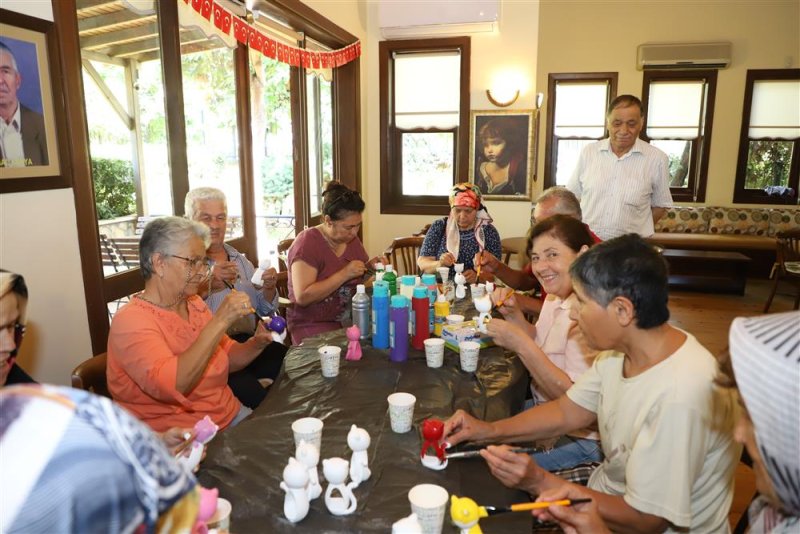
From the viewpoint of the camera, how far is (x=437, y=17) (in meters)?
4.63

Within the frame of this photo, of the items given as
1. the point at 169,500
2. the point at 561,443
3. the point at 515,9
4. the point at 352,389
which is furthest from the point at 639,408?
the point at 515,9

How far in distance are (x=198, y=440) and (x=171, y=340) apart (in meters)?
0.55

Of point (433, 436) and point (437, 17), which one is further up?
point (437, 17)

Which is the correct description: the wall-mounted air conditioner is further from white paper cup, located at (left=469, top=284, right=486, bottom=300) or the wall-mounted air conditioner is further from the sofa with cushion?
the sofa with cushion

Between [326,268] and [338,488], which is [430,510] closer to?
[338,488]

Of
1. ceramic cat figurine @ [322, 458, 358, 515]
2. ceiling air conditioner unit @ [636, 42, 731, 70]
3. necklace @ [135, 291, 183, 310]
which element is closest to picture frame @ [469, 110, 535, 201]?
ceiling air conditioner unit @ [636, 42, 731, 70]

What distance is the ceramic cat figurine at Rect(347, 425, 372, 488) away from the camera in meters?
1.10

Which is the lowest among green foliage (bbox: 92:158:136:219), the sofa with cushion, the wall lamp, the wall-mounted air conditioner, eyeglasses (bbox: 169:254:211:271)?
the sofa with cushion

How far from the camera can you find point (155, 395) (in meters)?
1.55

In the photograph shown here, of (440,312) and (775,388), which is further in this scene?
(440,312)

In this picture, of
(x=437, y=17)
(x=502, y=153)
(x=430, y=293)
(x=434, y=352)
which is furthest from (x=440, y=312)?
(x=437, y=17)

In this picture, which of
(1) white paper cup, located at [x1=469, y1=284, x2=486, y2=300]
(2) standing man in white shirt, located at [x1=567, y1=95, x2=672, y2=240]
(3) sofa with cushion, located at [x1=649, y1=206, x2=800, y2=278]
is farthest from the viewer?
(3) sofa with cushion, located at [x1=649, y1=206, x2=800, y2=278]

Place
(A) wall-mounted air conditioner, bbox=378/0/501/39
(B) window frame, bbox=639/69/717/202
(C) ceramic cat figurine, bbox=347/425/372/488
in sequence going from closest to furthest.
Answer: (C) ceramic cat figurine, bbox=347/425/372/488 → (A) wall-mounted air conditioner, bbox=378/0/501/39 → (B) window frame, bbox=639/69/717/202

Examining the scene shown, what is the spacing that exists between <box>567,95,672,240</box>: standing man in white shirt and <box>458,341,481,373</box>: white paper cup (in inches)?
76.9
